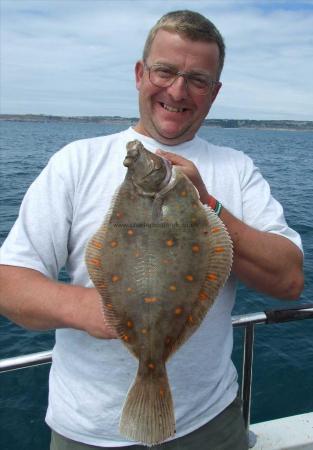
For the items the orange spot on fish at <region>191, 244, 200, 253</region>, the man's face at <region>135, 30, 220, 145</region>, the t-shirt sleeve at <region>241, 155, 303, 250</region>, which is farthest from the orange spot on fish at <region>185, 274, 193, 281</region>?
the man's face at <region>135, 30, 220, 145</region>

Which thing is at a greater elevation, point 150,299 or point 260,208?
point 260,208

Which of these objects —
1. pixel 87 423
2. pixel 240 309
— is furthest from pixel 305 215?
pixel 87 423

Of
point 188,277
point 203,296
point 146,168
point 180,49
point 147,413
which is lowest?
point 147,413

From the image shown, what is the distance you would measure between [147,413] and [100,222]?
109 centimetres

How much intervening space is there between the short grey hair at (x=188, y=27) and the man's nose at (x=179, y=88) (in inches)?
9.9

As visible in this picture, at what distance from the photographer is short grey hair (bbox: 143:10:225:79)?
2.67m

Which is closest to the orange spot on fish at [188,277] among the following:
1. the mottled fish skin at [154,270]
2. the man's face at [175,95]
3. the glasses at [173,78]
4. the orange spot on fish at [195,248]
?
the mottled fish skin at [154,270]

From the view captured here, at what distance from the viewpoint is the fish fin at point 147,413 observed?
2109 mm

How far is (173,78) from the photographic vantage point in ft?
8.91

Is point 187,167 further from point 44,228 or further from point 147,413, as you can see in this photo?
point 147,413

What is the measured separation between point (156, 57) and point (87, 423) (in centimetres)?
221

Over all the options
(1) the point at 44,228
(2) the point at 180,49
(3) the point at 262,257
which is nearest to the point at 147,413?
(3) the point at 262,257

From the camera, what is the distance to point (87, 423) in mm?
2500

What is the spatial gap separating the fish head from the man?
11 centimetres
